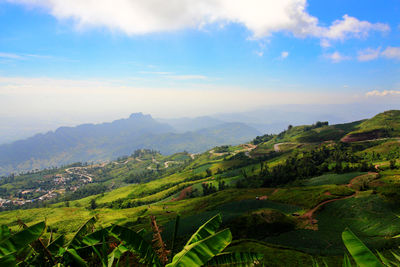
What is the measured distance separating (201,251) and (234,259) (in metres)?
1.71

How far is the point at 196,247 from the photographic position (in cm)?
565

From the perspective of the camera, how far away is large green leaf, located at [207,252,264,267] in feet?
21.5

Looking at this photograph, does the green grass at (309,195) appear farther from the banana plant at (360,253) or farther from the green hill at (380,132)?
the green hill at (380,132)

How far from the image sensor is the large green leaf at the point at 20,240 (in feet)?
20.0

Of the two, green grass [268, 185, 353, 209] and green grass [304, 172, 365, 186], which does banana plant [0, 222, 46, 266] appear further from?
green grass [304, 172, 365, 186]

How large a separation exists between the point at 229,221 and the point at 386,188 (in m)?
46.8

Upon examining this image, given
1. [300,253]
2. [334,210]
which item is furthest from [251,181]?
[300,253]

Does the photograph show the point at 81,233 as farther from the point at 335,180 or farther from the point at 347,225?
the point at 335,180

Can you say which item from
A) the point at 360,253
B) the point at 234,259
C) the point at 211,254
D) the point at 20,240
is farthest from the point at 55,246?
the point at 360,253

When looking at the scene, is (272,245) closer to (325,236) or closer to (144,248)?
(325,236)

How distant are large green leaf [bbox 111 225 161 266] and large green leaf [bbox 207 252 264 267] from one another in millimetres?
1784

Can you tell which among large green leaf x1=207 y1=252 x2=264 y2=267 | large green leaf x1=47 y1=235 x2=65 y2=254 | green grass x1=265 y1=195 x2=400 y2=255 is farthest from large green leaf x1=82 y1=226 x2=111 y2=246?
green grass x1=265 y1=195 x2=400 y2=255

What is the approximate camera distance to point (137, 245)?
6.31 m

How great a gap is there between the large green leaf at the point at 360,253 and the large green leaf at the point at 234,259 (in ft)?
8.18
